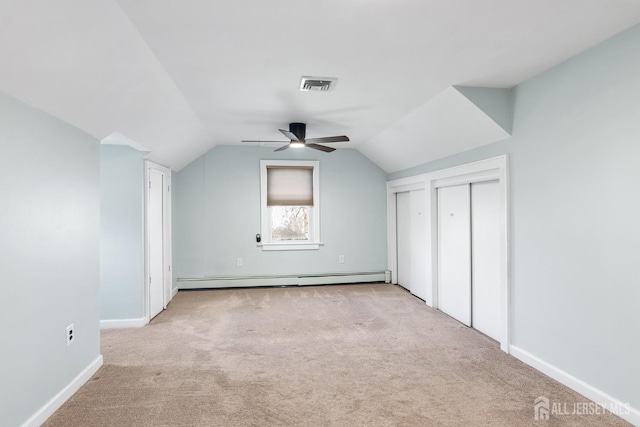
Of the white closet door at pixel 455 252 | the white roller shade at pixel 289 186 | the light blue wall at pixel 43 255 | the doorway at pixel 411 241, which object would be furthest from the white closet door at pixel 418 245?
the light blue wall at pixel 43 255

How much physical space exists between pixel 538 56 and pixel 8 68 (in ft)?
11.2

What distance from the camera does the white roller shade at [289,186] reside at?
6160 millimetres

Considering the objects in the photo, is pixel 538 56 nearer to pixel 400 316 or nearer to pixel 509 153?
pixel 509 153

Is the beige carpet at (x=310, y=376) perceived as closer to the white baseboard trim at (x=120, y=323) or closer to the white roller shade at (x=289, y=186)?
the white baseboard trim at (x=120, y=323)

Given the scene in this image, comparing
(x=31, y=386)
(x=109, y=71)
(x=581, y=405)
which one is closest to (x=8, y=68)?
(x=109, y=71)

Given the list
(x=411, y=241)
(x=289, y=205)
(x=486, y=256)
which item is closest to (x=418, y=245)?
(x=411, y=241)

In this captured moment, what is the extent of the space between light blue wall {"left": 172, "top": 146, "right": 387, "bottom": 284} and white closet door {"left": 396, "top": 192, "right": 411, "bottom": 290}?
304 mm

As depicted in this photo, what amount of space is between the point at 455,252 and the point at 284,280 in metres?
3.01

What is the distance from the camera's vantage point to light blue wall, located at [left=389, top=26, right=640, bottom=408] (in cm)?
225

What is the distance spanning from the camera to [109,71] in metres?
2.32

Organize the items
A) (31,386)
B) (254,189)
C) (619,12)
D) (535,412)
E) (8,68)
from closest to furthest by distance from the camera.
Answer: (8,68) < (619,12) < (31,386) < (535,412) < (254,189)

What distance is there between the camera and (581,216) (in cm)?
256

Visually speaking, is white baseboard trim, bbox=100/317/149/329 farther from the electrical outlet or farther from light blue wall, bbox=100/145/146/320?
the electrical outlet

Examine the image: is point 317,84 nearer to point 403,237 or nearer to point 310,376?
point 310,376
